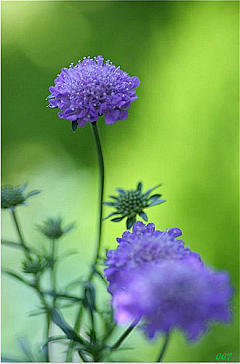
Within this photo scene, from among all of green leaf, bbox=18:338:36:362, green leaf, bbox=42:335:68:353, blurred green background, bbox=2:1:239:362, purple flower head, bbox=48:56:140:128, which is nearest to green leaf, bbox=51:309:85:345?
green leaf, bbox=42:335:68:353

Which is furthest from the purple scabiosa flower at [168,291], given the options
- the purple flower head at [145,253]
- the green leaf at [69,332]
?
the green leaf at [69,332]

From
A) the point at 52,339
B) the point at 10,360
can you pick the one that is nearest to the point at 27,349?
the point at 10,360

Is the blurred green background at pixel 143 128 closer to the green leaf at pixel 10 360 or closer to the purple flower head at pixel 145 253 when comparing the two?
the green leaf at pixel 10 360

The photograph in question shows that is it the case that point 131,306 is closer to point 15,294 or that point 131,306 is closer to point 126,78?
point 126,78

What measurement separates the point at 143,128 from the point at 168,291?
1.10 meters

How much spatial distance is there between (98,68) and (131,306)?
1.28 ft

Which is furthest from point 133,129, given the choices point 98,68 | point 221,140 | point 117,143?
point 98,68

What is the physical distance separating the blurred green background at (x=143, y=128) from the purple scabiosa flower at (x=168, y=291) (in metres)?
0.64

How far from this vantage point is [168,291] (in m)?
0.49

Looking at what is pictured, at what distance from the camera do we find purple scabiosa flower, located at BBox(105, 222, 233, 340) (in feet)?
1.53

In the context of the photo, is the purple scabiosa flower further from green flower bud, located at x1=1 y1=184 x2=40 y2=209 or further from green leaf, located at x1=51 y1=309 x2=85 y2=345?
green flower bud, located at x1=1 y1=184 x2=40 y2=209

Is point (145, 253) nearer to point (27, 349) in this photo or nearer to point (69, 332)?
point (69, 332)

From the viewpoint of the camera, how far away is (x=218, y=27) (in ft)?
5.38

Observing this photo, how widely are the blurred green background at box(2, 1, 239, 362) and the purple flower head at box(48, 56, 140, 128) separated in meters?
0.51
